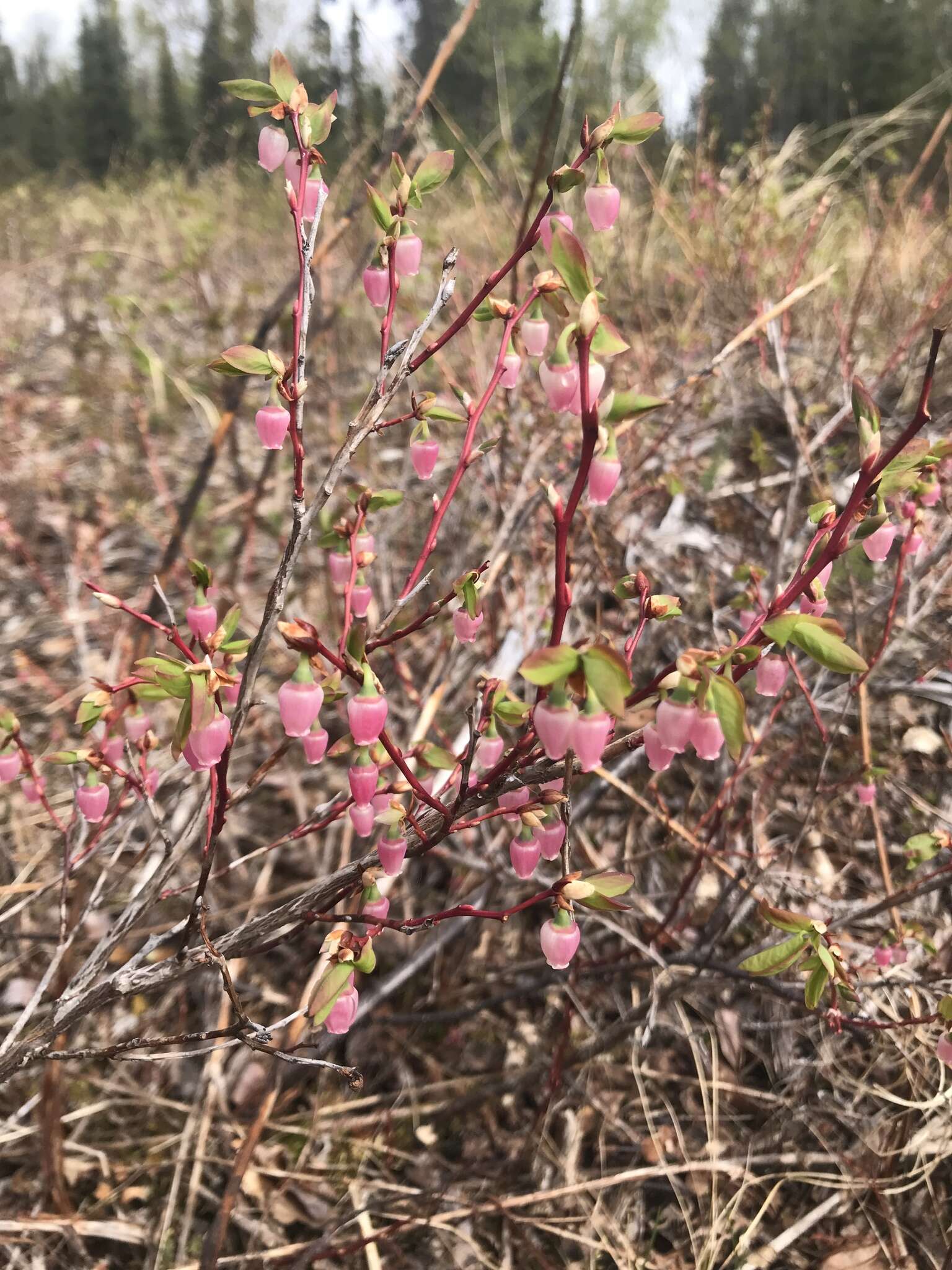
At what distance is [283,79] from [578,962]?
1.64 meters

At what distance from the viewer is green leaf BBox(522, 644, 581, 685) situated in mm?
665

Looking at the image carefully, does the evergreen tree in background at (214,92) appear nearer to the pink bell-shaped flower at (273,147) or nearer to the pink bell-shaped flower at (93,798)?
the pink bell-shaped flower at (273,147)

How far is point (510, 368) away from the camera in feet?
3.51

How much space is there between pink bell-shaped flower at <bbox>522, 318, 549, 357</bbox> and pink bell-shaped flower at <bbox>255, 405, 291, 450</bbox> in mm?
316

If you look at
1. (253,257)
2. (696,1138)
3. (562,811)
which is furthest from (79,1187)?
(253,257)

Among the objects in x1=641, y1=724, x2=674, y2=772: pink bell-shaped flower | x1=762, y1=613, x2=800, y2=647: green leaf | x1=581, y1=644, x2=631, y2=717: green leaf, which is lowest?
x1=641, y1=724, x2=674, y2=772: pink bell-shaped flower

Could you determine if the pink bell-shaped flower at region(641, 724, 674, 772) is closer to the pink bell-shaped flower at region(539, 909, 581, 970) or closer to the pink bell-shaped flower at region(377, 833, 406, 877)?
the pink bell-shaped flower at region(539, 909, 581, 970)

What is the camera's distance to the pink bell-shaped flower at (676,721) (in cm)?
73

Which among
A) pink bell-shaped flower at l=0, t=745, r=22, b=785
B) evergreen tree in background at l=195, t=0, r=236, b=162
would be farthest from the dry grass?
evergreen tree in background at l=195, t=0, r=236, b=162

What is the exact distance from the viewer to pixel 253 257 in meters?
6.73

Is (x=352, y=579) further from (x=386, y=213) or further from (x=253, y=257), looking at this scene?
(x=253, y=257)

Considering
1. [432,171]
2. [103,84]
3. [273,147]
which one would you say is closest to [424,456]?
[432,171]

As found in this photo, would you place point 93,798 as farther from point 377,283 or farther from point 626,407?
point 626,407

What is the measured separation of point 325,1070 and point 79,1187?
20.4 inches
